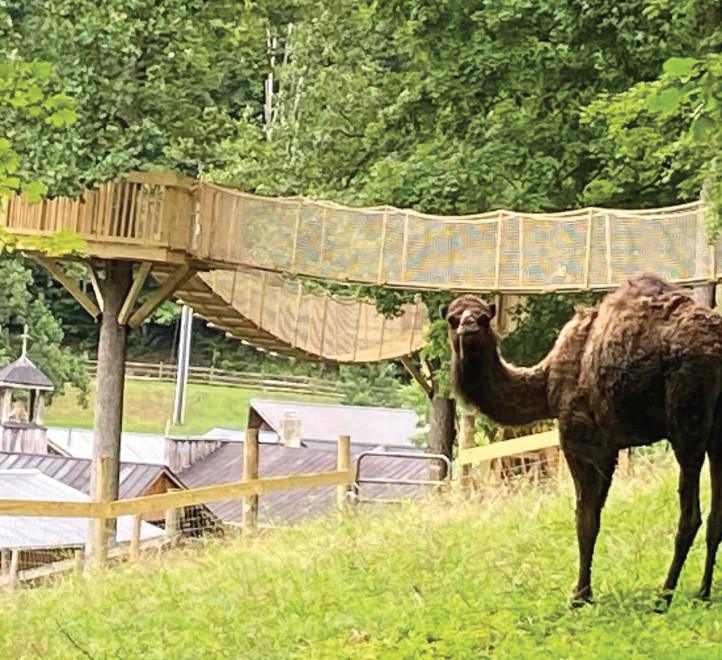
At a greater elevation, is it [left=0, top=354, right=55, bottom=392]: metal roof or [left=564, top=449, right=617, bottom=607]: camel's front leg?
[left=564, top=449, right=617, bottom=607]: camel's front leg

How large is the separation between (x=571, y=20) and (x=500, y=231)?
252 centimetres

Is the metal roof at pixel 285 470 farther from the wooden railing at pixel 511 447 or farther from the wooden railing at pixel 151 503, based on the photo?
the wooden railing at pixel 511 447

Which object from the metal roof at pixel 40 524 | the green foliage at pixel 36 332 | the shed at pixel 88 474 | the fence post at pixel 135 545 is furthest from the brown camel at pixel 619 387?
the green foliage at pixel 36 332

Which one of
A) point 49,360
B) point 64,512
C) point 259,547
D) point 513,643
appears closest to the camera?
point 513,643

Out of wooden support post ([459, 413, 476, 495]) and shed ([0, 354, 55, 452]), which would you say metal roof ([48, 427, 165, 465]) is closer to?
shed ([0, 354, 55, 452])

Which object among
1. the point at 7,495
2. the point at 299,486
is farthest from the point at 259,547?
the point at 7,495

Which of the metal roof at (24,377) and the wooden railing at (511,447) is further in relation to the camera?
the metal roof at (24,377)

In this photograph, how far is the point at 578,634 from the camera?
226 inches

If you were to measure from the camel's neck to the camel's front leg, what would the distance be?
Result: 1.11 ft

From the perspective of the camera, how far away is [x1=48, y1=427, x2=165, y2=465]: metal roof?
35.6 metres

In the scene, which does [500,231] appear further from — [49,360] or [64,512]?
[49,360]

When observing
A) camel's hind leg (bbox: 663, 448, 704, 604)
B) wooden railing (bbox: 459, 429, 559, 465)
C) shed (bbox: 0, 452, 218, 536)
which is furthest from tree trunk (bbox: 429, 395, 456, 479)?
camel's hind leg (bbox: 663, 448, 704, 604)

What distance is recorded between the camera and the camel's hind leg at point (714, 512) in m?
6.18

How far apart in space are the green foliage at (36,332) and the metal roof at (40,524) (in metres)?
16.1
